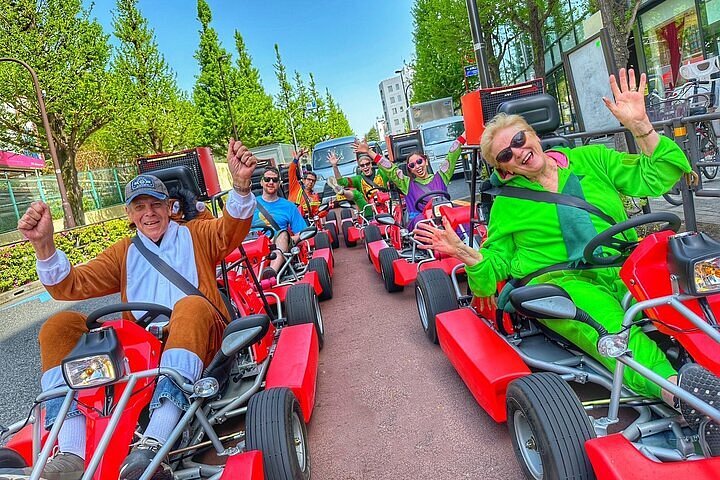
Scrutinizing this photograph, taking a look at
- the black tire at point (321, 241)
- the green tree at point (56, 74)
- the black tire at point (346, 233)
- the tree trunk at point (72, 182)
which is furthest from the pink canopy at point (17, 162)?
the black tire at point (321, 241)

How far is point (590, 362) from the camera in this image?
2371 millimetres

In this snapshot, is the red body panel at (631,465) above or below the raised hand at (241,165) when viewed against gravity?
below

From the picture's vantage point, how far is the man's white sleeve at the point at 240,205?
2783 mm

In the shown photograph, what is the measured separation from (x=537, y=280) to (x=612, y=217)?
0.49 m

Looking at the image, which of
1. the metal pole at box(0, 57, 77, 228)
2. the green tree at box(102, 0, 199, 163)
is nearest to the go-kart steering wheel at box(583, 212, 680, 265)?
the metal pole at box(0, 57, 77, 228)

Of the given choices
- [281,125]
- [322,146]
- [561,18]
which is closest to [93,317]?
[322,146]

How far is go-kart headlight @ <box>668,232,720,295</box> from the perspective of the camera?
5.29ft

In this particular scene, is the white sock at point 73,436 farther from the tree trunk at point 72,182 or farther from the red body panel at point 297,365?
the tree trunk at point 72,182

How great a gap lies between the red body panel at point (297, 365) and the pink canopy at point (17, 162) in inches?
923

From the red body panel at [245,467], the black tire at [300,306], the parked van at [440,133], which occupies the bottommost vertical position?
the red body panel at [245,467]

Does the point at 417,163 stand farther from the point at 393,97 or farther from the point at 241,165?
the point at 393,97

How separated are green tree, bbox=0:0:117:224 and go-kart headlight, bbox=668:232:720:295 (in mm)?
16924

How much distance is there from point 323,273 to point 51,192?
17.3 m

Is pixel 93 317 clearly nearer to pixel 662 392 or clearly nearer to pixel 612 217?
pixel 662 392
